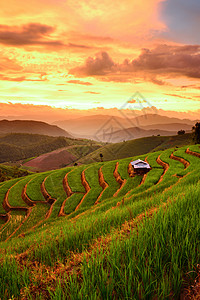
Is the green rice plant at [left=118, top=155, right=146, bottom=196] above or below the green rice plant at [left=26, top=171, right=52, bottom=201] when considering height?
above

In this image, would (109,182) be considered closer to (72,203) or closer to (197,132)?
(72,203)

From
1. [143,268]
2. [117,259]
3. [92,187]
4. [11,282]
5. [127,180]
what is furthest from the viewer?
[92,187]

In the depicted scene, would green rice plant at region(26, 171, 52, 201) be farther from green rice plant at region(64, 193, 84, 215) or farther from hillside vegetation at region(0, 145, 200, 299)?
hillside vegetation at region(0, 145, 200, 299)

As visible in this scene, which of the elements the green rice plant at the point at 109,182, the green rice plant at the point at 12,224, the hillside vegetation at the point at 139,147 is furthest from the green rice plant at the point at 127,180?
the hillside vegetation at the point at 139,147

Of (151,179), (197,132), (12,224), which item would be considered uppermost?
(197,132)

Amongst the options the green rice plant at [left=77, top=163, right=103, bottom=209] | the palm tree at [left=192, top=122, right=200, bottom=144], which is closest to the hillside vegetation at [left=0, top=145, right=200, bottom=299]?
the green rice plant at [left=77, top=163, right=103, bottom=209]

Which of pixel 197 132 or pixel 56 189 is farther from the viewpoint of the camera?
pixel 197 132

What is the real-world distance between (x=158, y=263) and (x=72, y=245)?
232 cm

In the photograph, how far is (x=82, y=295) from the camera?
6.49 ft

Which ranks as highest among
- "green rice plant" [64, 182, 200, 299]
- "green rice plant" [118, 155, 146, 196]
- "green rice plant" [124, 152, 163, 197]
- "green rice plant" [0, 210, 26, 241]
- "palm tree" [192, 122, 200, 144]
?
"palm tree" [192, 122, 200, 144]

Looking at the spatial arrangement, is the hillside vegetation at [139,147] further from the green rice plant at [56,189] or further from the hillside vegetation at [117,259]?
the hillside vegetation at [117,259]

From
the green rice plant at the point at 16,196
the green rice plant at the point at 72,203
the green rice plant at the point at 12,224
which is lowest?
the green rice plant at the point at 12,224

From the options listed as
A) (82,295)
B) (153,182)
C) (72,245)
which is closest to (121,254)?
(82,295)

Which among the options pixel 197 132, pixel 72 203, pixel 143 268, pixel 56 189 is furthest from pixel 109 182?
pixel 197 132
